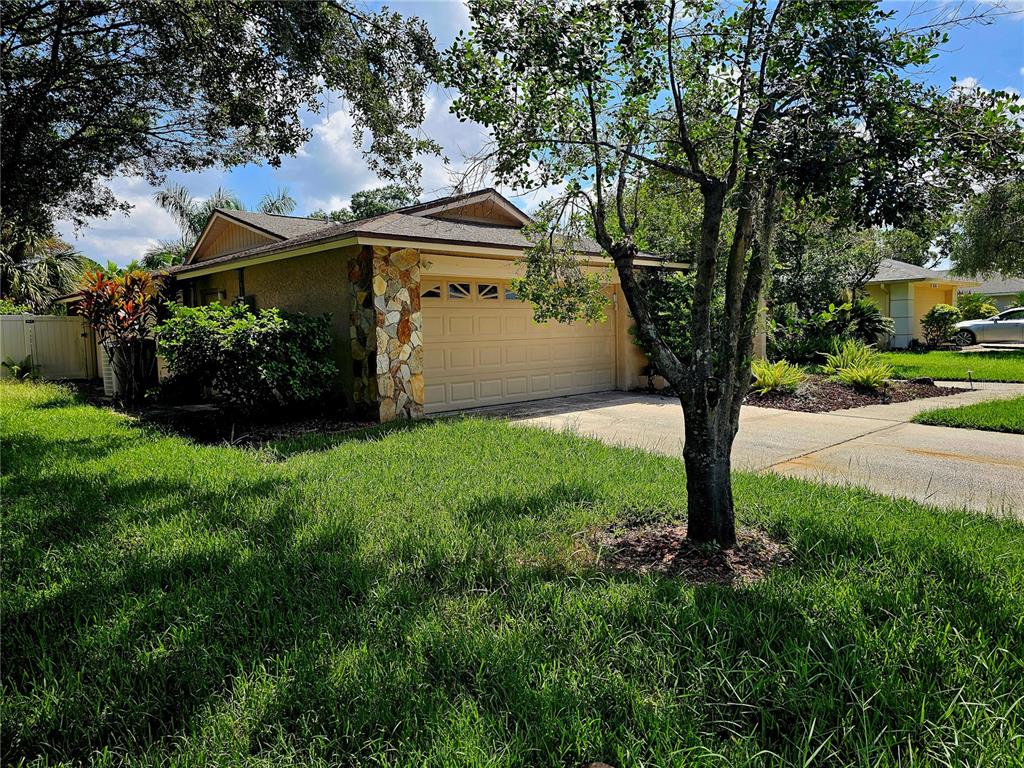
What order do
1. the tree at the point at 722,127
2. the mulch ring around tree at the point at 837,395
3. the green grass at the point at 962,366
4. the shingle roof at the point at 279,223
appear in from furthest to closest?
the shingle roof at the point at 279,223 < the green grass at the point at 962,366 < the mulch ring around tree at the point at 837,395 < the tree at the point at 722,127

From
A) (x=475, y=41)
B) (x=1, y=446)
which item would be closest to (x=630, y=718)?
(x=475, y=41)

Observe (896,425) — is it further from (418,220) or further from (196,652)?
(196,652)

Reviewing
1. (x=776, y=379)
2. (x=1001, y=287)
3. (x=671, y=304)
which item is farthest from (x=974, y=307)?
(x=671, y=304)

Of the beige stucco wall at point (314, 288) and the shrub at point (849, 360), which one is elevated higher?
the beige stucco wall at point (314, 288)

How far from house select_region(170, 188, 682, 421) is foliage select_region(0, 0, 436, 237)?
153 centimetres

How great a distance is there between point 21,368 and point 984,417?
795 inches

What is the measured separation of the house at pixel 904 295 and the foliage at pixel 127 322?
21261mm

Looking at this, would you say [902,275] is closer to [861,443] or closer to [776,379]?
[776,379]

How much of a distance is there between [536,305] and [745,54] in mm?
2439

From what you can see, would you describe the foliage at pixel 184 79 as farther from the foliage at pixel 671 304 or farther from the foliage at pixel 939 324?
the foliage at pixel 939 324

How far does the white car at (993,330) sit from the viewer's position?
65.2ft

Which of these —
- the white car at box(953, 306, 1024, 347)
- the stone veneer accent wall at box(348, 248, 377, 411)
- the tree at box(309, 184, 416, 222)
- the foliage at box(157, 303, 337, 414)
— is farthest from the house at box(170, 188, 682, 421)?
the tree at box(309, 184, 416, 222)

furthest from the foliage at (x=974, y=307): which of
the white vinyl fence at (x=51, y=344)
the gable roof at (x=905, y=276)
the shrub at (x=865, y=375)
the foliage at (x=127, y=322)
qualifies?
the white vinyl fence at (x=51, y=344)

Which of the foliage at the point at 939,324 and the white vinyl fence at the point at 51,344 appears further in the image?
the foliage at the point at 939,324
